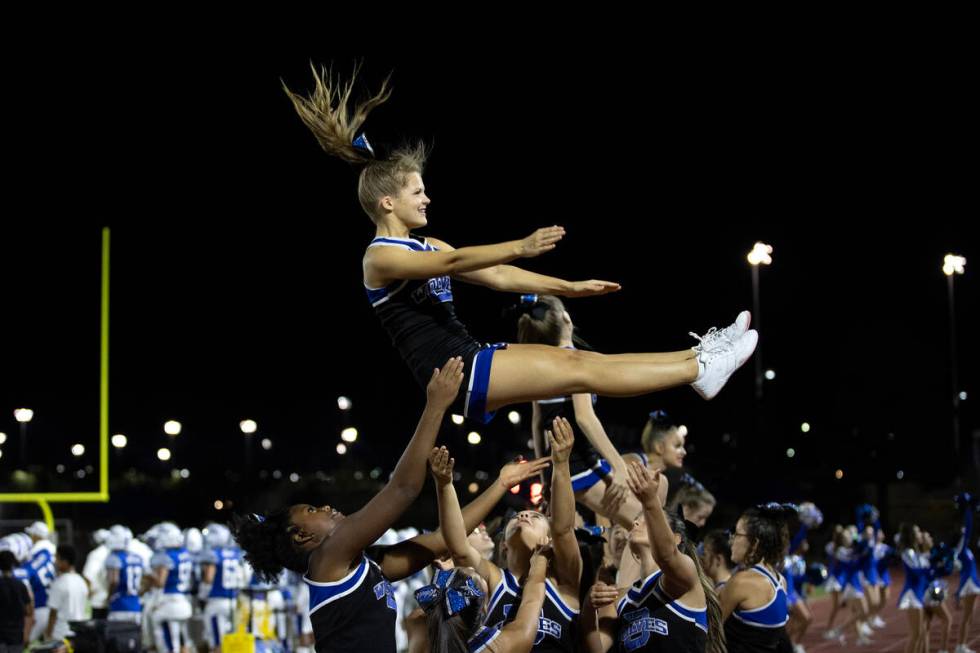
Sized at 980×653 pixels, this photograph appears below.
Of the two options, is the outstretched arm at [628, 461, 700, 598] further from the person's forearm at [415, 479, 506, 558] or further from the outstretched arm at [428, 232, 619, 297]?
the outstretched arm at [428, 232, 619, 297]

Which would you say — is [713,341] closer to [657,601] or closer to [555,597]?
[657,601]

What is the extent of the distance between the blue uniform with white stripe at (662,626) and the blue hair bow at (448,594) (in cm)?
66

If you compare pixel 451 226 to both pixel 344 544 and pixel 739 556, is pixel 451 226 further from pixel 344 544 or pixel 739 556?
pixel 344 544

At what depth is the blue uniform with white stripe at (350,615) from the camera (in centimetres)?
407

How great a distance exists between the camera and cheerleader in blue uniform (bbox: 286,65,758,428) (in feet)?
14.4

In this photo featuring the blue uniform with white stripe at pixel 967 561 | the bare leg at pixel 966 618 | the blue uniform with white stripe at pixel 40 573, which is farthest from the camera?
the blue uniform with white stripe at pixel 967 561

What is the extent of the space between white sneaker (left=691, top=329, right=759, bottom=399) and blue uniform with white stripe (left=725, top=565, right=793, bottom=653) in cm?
177

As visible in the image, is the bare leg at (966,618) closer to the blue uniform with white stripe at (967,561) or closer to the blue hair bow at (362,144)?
the blue uniform with white stripe at (967,561)

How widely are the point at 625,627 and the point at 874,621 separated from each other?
15.0m

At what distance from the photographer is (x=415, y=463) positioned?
159 inches

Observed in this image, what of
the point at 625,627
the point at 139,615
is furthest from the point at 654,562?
the point at 139,615

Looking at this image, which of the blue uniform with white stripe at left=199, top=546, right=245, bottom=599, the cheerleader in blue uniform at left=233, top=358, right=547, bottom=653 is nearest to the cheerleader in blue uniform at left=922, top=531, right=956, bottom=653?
the blue uniform with white stripe at left=199, top=546, right=245, bottom=599

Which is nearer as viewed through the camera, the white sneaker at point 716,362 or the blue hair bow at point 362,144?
the white sneaker at point 716,362

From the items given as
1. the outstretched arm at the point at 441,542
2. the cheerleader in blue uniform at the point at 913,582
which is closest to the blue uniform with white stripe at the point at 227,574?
the cheerleader in blue uniform at the point at 913,582
